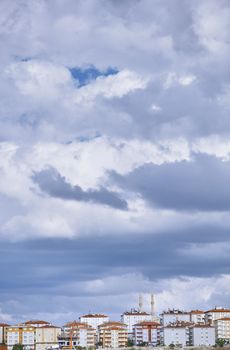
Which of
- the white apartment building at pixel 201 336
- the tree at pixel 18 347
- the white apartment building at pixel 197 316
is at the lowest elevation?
the tree at pixel 18 347

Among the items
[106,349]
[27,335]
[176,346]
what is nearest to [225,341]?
[176,346]

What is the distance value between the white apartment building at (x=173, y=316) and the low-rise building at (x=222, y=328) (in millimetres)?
12067

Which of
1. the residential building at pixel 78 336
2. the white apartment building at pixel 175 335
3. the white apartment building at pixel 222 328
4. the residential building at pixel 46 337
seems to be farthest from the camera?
the white apartment building at pixel 222 328

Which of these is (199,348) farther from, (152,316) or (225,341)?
(152,316)

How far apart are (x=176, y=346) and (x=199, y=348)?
7.62 meters

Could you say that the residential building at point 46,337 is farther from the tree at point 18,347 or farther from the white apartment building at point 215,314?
the white apartment building at point 215,314

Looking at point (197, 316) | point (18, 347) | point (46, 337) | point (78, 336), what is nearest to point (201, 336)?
point (78, 336)

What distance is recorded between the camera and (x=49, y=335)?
15175cm

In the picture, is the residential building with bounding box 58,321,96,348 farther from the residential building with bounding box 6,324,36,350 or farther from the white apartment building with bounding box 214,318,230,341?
the white apartment building with bounding box 214,318,230,341

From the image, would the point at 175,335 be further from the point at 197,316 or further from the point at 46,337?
the point at 197,316

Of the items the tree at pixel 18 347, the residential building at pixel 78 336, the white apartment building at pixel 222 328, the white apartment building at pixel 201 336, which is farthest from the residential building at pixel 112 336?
the white apartment building at pixel 222 328

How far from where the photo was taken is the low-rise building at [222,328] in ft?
517

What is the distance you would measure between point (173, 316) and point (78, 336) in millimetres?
30945

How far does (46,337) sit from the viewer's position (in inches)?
5950
